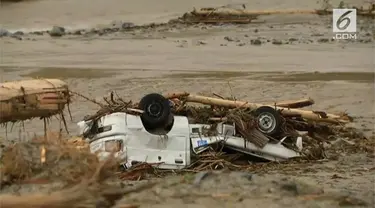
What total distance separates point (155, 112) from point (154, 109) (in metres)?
0.04

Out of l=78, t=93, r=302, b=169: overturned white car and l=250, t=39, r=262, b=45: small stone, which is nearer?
l=78, t=93, r=302, b=169: overturned white car

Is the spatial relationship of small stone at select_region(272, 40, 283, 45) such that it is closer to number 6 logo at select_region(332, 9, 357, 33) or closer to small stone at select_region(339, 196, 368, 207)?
number 6 logo at select_region(332, 9, 357, 33)

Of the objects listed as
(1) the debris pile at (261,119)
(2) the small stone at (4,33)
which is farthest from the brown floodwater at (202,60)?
(1) the debris pile at (261,119)

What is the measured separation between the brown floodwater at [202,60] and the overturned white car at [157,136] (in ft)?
9.36

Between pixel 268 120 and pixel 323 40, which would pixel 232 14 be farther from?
pixel 268 120

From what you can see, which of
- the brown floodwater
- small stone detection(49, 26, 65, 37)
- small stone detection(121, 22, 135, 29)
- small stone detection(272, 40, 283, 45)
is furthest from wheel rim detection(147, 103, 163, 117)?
small stone detection(121, 22, 135, 29)

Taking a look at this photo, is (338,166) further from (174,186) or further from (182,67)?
(182,67)

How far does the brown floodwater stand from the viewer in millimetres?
15570

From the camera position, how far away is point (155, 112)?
10023 millimetres

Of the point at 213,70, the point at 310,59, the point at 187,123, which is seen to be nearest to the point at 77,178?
the point at 187,123

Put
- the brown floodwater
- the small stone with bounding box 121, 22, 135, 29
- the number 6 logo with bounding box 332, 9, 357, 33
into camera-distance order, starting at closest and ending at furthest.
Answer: the brown floodwater < the number 6 logo with bounding box 332, 9, 357, 33 < the small stone with bounding box 121, 22, 135, 29

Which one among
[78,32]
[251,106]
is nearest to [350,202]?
[251,106]

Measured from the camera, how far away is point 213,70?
701 inches

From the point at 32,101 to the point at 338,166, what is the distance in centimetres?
413
